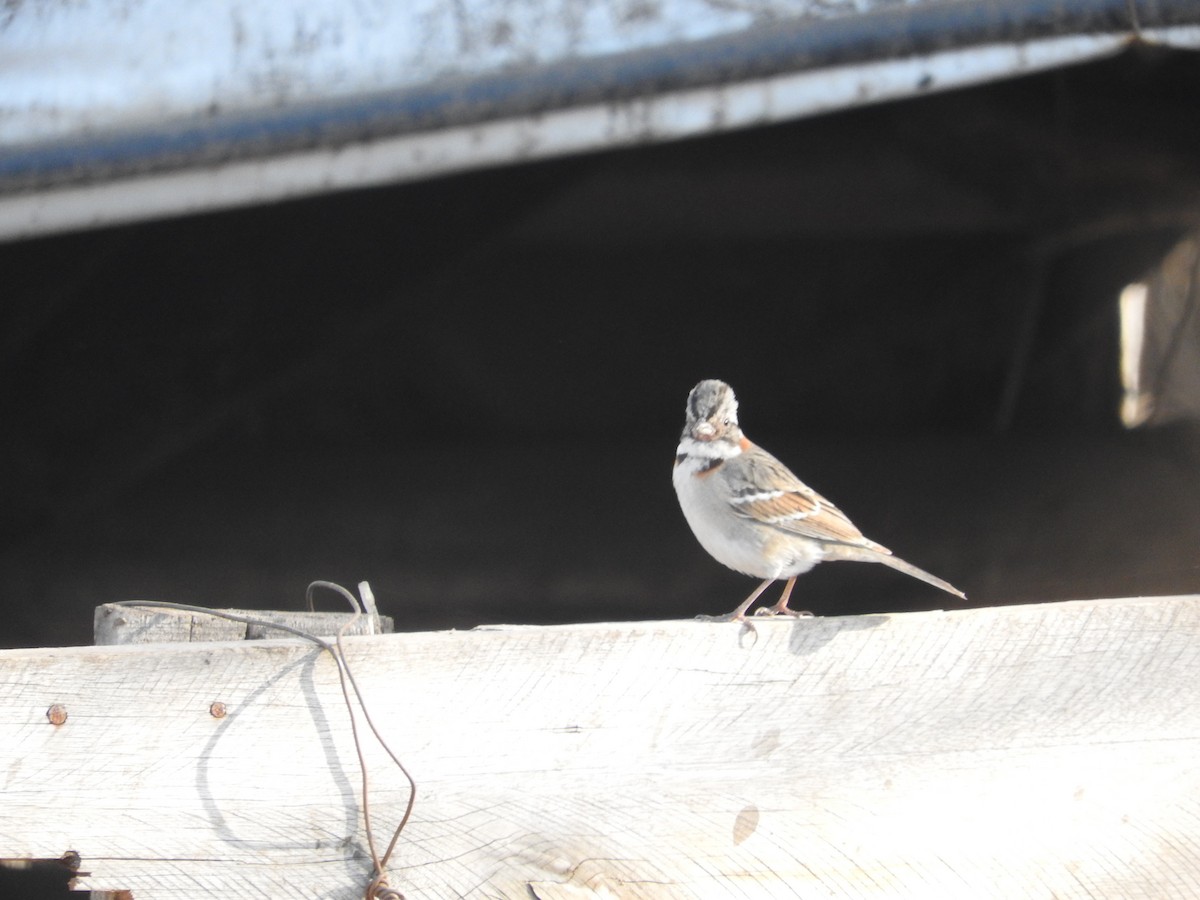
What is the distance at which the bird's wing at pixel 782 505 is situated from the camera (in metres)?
2.97

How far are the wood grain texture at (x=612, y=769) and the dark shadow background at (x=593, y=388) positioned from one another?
1.86 meters

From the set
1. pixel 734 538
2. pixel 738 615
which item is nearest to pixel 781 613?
pixel 738 615

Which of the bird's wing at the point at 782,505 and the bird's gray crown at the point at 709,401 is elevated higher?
the bird's gray crown at the point at 709,401

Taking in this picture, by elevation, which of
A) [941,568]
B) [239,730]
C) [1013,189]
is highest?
[1013,189]

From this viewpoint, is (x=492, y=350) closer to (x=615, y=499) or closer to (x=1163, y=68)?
(x=615, y=499)

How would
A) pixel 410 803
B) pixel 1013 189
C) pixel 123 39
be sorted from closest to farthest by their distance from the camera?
pixel 410 803 → pixel 123 39 → pixel 1013 189

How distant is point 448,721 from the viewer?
5.79 feet

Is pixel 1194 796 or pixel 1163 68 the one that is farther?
pixel 1163 68

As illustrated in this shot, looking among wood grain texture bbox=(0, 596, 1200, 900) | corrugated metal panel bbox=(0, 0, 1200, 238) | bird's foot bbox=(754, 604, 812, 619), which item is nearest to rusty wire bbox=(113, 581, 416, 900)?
wood grain texture bbox=(0, 596, 1200, 900)

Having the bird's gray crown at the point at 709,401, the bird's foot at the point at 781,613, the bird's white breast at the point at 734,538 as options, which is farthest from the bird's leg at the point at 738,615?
the bird's gray crown at the point at 709,401

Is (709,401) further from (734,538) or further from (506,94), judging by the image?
(506,94)

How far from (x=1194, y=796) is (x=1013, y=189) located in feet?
7.36

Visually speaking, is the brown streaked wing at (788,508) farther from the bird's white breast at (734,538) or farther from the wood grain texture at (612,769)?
the wood grain texture at (612,769)

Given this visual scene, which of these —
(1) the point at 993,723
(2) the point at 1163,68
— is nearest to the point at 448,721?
(1) the point at 993,723
